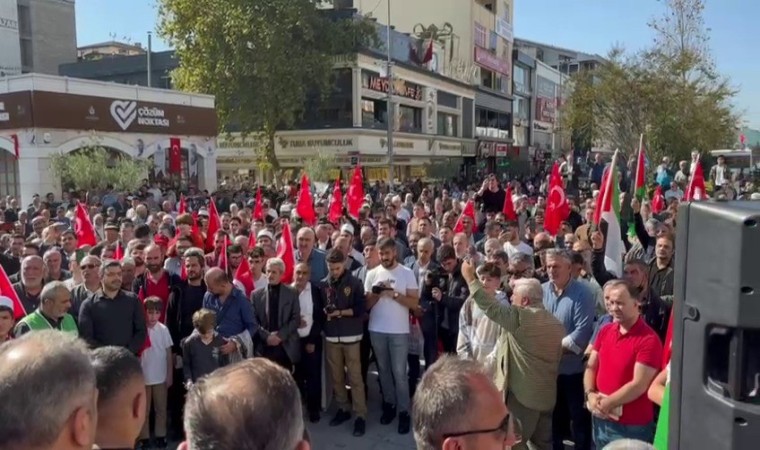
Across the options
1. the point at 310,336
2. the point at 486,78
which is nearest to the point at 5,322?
the point at 310,336

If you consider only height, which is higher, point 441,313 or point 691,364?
point 691,364

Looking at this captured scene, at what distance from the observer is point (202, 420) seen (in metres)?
1.77

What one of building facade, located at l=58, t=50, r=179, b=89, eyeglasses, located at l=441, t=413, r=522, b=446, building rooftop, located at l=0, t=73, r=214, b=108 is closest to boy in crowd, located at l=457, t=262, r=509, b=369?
eyeglasses, located at l=441, t=413, r=522, b=446

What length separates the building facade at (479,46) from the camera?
44.7m

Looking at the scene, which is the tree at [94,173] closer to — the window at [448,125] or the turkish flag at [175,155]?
the turkish flag at [175,155]

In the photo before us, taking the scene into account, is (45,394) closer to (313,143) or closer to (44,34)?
(313,143)

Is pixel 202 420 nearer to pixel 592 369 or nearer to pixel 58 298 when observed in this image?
pixel 592 369

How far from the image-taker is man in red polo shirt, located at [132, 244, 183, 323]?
21.2 ft

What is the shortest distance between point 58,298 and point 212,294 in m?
1.34

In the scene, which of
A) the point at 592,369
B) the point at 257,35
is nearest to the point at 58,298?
the point at 592,369

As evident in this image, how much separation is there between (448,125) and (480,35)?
8.28 metres

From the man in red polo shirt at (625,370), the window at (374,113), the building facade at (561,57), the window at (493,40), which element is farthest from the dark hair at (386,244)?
the building facade at (561,57)

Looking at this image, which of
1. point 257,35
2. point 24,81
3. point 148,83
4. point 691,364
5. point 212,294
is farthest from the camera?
point 148,83

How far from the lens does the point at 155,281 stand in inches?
257
